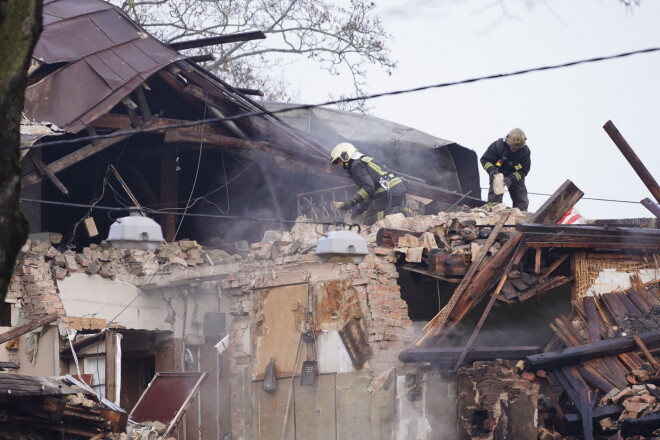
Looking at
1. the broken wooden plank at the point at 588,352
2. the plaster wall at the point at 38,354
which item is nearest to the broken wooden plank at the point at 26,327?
the plaster wall at the point at 38,354

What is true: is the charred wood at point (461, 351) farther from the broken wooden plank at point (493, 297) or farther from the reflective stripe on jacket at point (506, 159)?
the reflective stripe on jacket at point (506, 159)

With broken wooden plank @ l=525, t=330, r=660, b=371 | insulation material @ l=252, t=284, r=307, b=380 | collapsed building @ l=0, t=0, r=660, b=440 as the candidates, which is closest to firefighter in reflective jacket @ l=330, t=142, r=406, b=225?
collapsed building @ l=0, t=0, r=660, b=440

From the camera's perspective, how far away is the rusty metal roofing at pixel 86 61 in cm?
1492

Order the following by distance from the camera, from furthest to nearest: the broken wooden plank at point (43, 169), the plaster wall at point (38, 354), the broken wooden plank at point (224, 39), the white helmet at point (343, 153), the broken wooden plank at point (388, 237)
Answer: the broken wooden plank at point (224, 39) → the white helmet at point (343, 153) → the broken wooden plank at point (43, 169) → the plaster wall at point (38, 354) → the broken wooden plank at point (388, 237)

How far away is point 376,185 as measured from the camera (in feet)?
48.9

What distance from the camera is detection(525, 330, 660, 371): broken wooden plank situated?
11.9 metres

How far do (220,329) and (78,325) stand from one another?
200cm

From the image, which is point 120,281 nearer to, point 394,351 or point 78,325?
point 78,325

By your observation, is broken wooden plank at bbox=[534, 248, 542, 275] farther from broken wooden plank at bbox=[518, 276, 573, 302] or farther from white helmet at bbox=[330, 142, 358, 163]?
white helmet at bbox=[330, 142, 358, 163]

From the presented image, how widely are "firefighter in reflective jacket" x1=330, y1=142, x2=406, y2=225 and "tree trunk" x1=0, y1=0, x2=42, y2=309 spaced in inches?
395

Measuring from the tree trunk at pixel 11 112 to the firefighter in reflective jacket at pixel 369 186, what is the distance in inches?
395

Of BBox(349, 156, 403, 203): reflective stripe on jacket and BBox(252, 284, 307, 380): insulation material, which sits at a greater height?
BBox(349, 156, 403, 203): reflective stripe on jacket

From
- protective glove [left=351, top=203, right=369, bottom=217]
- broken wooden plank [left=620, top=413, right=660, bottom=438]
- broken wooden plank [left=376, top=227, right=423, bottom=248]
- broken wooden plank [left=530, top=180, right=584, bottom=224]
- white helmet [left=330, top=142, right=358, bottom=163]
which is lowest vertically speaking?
broken wooden plank [left=620, top=413, right=660, bottom=438]

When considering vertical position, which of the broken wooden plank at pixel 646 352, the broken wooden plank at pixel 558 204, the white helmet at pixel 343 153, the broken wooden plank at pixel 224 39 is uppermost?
the broken wooden plank at pixel 224 39
